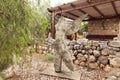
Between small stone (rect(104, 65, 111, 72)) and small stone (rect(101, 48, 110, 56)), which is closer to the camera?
small stone (rect(104, 65, 111, 72))

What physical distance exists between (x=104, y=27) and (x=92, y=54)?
5.60m

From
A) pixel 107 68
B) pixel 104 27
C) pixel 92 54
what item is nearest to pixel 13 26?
pixel 107 68

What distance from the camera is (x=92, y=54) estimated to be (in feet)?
22.9

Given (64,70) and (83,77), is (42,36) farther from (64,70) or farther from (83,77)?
(83,77)

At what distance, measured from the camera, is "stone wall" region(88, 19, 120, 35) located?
11.6 metres

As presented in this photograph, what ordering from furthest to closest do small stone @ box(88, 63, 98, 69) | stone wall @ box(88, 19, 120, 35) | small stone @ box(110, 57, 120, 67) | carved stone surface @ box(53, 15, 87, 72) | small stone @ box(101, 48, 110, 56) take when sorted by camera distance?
1. stone wall @ box(88, 19, 120, 35)
2. small stone @ box(88, 63, 98, 69)
3. small stone @ box(101, 48, 110, 56)
4. small stone @ box(110, 57, 120, 67)
5. carved stone surface @ box(53, 15, 87, 72)

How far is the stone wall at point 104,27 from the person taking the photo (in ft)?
38.0

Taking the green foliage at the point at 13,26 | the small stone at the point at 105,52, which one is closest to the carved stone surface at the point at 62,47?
the small stone at the point at 105,52

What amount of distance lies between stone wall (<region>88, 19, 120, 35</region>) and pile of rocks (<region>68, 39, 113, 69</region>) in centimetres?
501

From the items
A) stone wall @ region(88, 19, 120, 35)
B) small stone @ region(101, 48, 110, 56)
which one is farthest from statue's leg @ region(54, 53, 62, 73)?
stone wall @ region(88, 19, 120, 35)

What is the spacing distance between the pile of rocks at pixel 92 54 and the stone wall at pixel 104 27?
16.4 ft

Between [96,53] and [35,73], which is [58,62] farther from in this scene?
[96,53]

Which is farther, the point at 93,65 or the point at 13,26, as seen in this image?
the point at 93,65

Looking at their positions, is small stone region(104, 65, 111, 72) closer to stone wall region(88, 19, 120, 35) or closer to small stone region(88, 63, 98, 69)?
small stone region(88, 63, 98, 69)
